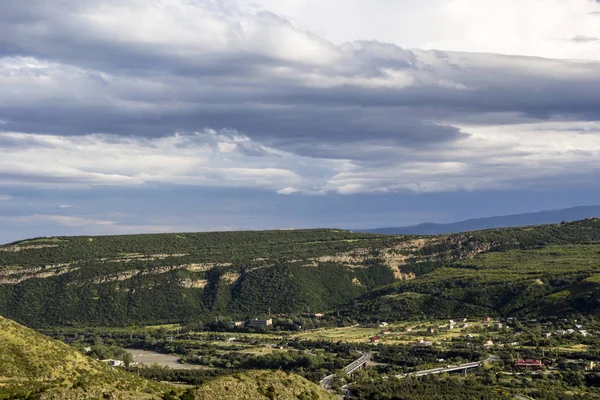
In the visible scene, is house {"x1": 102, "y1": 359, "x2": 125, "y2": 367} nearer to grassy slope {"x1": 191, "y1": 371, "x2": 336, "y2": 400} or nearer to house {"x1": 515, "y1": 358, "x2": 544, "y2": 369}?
grassy slope {"x1": 191, "y1": 371, "x2": 336, "y2": 400}

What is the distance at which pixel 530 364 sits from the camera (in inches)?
5901

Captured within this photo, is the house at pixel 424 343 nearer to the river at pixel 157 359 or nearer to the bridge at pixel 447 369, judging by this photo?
the bridge at pixel 447 369

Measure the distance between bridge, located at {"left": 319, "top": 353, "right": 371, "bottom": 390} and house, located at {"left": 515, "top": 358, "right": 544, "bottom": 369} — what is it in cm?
2676

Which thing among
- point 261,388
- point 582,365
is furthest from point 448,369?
point 261,388

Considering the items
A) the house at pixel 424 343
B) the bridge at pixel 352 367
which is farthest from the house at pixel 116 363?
the house at pixel 424 343

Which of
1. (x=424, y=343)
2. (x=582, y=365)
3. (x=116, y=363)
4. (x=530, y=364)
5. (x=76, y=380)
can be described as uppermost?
(x=76, y=380)

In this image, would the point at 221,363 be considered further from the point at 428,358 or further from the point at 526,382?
the point at 526,382

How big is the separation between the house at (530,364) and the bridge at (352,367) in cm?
2676

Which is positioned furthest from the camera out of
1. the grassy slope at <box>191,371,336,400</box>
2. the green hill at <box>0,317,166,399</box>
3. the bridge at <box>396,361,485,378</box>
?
the bridge at <box>396,361,485,378</box>

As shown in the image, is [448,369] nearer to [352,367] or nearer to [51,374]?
[352,367]

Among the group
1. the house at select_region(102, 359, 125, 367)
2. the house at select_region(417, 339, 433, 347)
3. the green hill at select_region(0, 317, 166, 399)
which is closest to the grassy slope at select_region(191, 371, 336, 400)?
the green hill at select_region(0, 317, 166, 399)

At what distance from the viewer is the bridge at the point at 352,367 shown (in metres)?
138

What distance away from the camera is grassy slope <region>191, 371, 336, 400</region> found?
82144 mm

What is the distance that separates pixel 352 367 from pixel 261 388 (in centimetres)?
6981
